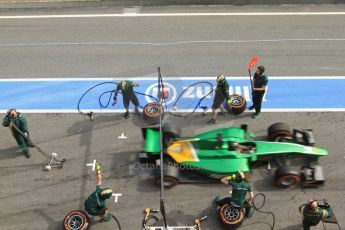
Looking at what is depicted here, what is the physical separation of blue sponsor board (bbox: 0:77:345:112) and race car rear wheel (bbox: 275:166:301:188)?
3345mm

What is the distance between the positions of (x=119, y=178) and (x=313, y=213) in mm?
5048

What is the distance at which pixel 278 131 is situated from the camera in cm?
1095

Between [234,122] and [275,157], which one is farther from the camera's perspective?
[234,122]

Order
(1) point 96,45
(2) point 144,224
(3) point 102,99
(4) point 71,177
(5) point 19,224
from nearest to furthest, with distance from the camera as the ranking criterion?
(2) point 144,224 → (5) point 19,224 → (4) point 71,177 → (3) point 102,99 → (1) point 96,45

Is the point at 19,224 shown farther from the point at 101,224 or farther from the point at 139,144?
the point at 139,144

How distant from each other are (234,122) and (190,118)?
4.88ft

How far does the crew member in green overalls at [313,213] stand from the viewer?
842 centimetres

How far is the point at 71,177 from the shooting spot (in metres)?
10.8

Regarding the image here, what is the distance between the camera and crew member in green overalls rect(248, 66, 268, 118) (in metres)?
11.3

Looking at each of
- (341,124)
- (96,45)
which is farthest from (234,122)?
(96,45)

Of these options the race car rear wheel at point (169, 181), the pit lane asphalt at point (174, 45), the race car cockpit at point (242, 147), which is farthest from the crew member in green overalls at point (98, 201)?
the pit lane asphalt at point (174, 45)

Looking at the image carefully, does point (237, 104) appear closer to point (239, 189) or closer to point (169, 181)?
point (169, 181)

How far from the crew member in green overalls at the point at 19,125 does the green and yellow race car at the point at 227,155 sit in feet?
10.8

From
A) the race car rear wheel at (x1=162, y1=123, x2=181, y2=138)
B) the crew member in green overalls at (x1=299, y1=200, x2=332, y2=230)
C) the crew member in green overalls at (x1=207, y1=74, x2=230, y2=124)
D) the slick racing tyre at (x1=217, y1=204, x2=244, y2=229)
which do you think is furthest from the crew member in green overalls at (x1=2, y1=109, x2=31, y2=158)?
the crew member in green overalls at (x1=299, y1=200, x2=332, y2=230)
